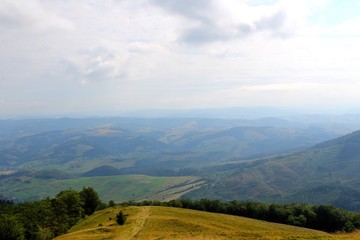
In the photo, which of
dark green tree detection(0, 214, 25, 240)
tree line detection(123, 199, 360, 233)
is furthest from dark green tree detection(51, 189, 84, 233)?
tree line detection(123, 199, 360, 233)

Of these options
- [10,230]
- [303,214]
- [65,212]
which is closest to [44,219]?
[65,212]

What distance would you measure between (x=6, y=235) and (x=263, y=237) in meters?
67.5

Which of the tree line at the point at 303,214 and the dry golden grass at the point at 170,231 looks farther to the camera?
the tree line at the point at 303,214

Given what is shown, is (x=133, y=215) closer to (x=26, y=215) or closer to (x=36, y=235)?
(x=36, y=235)

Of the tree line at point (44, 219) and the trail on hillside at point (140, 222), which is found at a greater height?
the trail on hillside at point (140, 222)

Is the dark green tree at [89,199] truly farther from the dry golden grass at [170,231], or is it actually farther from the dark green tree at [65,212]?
the dry golden grass at [170,231]

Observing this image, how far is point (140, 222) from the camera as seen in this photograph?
75.8 metres

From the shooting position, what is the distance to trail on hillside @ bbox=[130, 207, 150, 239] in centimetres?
6431

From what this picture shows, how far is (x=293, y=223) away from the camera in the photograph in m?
111

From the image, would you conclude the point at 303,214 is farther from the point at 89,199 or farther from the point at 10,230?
the point at 10,230

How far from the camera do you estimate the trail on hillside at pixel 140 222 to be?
64.3 metres

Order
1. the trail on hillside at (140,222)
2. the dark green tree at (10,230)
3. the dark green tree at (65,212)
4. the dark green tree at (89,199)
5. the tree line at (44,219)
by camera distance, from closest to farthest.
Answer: the trail on hillside at (140,222) < the dark green tree at (10,230) < the tree line at (44,219) < the dark green tree at (65,212) < the dark green tree at (89,199)

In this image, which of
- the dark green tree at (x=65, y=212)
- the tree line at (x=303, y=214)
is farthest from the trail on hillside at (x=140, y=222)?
the tree line at (x=303, y=214)

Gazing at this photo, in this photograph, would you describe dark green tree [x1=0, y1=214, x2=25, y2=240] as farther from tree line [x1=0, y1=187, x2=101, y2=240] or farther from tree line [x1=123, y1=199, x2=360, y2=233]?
tree line [x1=123, y1=199, x2=360, y2=233]
